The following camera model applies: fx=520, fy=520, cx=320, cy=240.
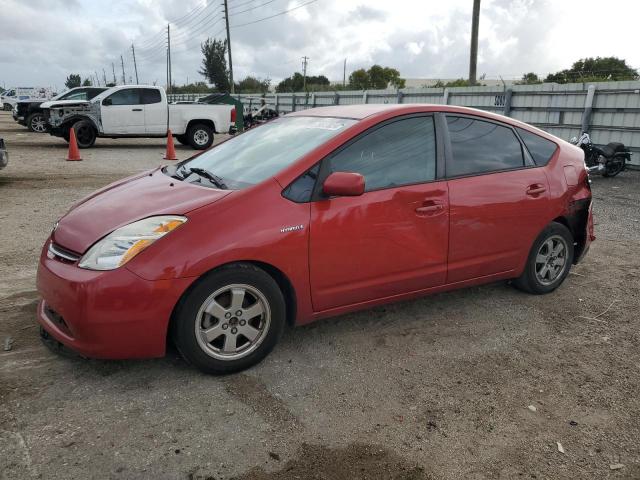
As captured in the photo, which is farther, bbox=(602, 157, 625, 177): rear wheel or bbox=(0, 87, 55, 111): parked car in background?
bbox=(0, 87, 55, 111): parked car in background

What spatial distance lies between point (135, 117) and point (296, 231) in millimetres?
13759

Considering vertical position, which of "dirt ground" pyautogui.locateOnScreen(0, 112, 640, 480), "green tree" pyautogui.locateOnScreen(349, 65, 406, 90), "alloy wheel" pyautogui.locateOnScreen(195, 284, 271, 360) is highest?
"green tree" pyautogui.locateOnScreen(349, 65, 406, 90)

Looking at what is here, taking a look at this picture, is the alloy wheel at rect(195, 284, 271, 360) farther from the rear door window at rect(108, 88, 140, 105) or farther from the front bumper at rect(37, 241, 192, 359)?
the rear door window at rect(108, 88, 140, 105)

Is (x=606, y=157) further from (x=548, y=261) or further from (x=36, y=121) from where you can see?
(x=36, y=121)

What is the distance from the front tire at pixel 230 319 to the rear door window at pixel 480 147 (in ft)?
5.29

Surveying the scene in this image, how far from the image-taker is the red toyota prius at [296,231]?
2.79m

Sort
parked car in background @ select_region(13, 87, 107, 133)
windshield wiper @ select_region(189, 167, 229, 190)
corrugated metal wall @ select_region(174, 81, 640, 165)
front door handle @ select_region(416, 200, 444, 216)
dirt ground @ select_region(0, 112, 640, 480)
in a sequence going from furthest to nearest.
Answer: parked car in background @ select_region(13, 87, 107, 133) < corrugated metal wall @ select_region(174, 81, 640, 165) < front door handle @ select_region(416, 200, 444, 216) < windshield wiper @ select_region(189, 167, 229, 190) < dirt ground @ select_region(0, 112, 640, 480)

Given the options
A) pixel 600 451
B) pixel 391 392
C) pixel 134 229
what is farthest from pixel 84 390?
pixel 600 451

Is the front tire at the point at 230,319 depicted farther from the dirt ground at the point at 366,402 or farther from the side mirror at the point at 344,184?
the side mirror at the point at 344,184

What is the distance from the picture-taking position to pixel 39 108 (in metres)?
19.2

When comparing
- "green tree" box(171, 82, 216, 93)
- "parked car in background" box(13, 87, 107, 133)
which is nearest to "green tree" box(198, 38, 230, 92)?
"green tree" box(171, 82, 216, 93)

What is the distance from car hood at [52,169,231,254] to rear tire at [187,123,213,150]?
12976mm

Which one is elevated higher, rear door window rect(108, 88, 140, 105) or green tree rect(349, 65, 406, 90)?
green tree rect(349, 65, 406, 90)

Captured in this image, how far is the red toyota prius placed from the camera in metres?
2.79
